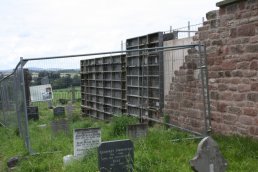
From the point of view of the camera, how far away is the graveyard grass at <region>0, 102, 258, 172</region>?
6.87 meters

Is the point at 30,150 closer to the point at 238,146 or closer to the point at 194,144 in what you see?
the point at 194,144

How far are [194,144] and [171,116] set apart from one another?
2488 mm

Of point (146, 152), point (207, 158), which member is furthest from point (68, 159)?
point (207, 158)

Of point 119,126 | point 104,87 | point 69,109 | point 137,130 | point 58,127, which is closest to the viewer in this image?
point 137,130

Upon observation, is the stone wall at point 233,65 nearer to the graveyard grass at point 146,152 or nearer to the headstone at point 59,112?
the graveyard grass at point 146,152

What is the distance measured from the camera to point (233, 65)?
8797 millimetres

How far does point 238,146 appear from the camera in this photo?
802 centimetres

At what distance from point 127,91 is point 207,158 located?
31.2 feet

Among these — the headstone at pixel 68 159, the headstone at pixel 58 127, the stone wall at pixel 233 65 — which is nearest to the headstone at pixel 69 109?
the headstone at pixel 58 127

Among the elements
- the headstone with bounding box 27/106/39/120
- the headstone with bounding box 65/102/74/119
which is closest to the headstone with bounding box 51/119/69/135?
the headstone with bounding box 65/102/74/119

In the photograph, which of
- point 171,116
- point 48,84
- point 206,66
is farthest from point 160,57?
point 48,84

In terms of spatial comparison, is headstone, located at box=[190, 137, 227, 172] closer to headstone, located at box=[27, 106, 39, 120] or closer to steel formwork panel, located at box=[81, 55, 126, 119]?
steel formwork panel, located at box=[81, 55, 126, 119]

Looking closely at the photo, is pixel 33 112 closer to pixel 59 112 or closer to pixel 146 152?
pixel 59 112

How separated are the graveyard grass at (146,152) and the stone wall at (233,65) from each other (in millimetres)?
423
